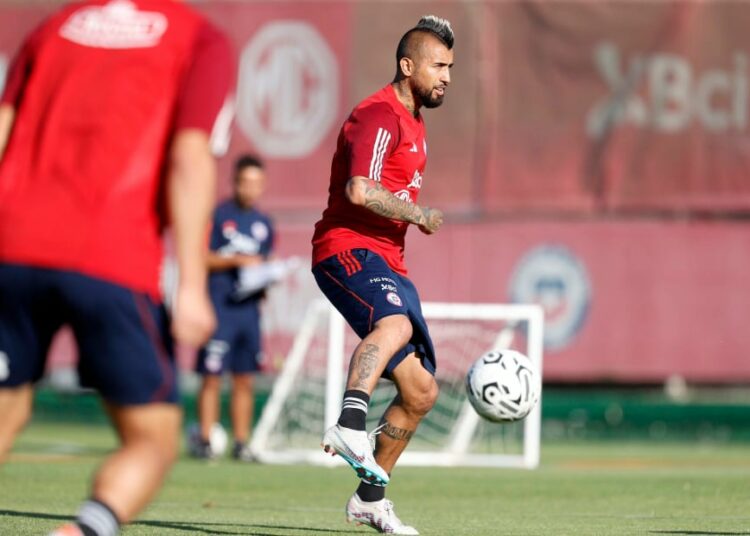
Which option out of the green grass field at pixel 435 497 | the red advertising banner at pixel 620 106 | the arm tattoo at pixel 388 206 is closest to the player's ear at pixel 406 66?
the arm tattoo at pixel 388 206

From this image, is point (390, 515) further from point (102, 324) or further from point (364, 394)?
point (102, 324)

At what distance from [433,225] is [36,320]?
3.19m

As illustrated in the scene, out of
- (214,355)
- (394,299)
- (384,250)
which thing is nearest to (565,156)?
(214,355)

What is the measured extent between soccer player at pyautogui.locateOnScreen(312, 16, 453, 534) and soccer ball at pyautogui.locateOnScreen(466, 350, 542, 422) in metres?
0.97

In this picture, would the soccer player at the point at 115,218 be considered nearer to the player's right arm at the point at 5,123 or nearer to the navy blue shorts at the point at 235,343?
the player's right arm at the point at 5,123

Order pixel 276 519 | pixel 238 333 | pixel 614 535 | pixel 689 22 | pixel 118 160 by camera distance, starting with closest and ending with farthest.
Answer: pixel 118 160, pixel 614 535, pixel 276 519, pixel 238 333, pixel 689 22

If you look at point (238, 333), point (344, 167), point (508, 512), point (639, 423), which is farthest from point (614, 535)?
point (639, 423)

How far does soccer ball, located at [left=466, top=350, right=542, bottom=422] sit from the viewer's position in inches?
326

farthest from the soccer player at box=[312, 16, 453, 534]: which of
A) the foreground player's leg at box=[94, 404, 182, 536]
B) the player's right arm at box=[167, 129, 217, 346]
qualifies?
the player's right arm at box=[167, 129, 217, 346]

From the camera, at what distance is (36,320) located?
433cm

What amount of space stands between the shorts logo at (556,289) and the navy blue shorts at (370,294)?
9512mm

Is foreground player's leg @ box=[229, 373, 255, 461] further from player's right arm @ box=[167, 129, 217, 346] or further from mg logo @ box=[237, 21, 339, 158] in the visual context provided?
player's right arm @ box=[167, 129, 217, 346]

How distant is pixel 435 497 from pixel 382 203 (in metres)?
3.00

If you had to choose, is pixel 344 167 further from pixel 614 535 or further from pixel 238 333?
pixel 238 333
